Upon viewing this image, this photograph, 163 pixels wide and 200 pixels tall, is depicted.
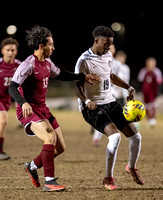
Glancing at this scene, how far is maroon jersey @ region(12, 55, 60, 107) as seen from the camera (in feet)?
21.0

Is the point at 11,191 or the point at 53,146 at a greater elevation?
the point at 53,146

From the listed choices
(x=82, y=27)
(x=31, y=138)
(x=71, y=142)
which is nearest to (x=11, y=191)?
(x=71, y=142)

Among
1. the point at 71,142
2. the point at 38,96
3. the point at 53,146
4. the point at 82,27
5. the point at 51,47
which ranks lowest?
the point at 71,142

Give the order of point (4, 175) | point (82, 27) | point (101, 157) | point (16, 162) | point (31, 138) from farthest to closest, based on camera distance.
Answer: point (82, 27)
point (31, 138)
point (101, 157)
point (16, 162)
point (4, 175)

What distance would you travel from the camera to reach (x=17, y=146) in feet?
39.5

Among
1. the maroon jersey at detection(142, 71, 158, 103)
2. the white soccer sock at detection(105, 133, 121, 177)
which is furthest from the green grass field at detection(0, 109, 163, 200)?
the maroon jersey at detection(142, 71, 158, 103)

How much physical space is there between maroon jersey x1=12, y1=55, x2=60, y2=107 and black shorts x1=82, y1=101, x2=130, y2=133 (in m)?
0.76

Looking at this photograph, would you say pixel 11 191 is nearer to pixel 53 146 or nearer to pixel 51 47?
pixel 53 146

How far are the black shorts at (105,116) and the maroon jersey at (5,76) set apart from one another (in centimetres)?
306

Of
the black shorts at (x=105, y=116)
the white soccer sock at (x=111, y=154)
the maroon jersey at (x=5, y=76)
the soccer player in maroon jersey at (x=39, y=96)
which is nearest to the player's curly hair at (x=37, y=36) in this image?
the soccer player in maroon jersey at (x=39, y=96)

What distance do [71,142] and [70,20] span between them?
153 ft

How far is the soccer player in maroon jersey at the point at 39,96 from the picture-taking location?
641 cm

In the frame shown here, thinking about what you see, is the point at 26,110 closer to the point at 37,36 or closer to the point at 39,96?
the point at 39,96

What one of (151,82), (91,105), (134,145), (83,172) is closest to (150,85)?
(151,82)
